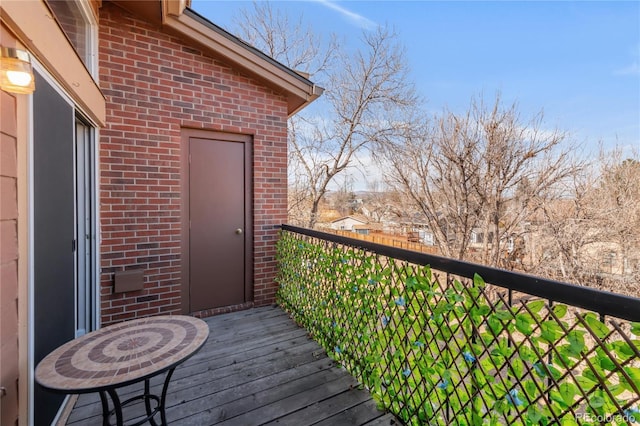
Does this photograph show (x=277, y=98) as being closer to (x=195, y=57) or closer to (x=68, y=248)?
(x=195, y=57)

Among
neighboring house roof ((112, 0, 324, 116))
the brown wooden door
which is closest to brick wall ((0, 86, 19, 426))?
the brown wooden door

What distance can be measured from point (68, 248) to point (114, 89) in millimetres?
1927

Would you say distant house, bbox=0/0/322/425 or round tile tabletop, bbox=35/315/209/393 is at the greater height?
distant house, bbox=0/0/322/425

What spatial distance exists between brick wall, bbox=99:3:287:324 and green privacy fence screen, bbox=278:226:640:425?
1.96 metres

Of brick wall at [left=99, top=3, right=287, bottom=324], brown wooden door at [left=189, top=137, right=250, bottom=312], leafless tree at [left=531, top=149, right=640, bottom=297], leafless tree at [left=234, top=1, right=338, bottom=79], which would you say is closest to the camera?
brick wall at [left=99, top=3, right=287, bottom=324]

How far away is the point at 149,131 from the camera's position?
3172 mm

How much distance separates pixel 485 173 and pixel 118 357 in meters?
7.88

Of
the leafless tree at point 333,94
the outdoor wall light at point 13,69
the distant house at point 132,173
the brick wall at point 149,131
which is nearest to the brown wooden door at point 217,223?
the distant house at point 132,173

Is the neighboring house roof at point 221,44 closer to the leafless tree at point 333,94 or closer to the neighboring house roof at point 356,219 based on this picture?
the leafless tree at point 333,94

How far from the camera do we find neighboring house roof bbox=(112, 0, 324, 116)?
2994 millimetres

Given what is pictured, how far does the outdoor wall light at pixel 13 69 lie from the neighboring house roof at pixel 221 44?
2355mm

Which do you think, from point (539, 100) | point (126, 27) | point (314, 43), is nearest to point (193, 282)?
point (126, 27)

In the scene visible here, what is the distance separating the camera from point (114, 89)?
2.99 metres

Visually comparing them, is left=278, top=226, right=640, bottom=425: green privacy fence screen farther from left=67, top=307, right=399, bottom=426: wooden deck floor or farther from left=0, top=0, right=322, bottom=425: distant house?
left=0, top=0, right=322, bottom=425: distant house
